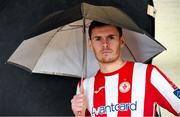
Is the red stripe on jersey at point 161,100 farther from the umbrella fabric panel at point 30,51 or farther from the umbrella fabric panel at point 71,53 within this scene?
the umbrella fabric panel at point 30,51

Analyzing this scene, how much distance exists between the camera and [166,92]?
1623 millimetres

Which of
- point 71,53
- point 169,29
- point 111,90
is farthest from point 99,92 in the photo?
point 169,29

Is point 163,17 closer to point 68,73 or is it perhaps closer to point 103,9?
point 68,73

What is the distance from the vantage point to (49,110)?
2.38 m

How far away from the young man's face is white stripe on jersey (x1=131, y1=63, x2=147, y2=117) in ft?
0.38

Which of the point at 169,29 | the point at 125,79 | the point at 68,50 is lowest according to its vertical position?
the point at 125,79

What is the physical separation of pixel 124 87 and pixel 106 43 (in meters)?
0.22

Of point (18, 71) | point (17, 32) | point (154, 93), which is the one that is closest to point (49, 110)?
point (18, 71)

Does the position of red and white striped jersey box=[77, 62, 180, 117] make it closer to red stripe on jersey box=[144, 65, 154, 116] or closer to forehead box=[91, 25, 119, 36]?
red stripe on jersey box=[144, 65, 154, 116]

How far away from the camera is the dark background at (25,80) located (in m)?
2.36

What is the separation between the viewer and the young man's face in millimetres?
1710

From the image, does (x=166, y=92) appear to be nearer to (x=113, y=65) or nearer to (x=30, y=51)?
(x=113, y=65)

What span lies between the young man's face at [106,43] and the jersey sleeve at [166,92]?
212 mm

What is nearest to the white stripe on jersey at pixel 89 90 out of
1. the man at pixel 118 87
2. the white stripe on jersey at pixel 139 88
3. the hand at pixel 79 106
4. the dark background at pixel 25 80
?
the man at pixel 118 87
